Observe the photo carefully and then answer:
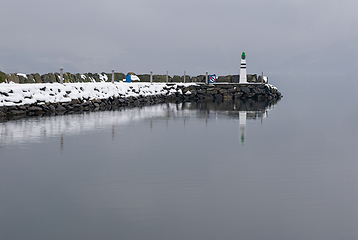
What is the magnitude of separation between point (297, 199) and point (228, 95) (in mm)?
31253

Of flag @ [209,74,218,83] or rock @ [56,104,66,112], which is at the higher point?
flag @ [209,74,218,83]

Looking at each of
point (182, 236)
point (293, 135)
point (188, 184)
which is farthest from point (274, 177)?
point (293, 135)

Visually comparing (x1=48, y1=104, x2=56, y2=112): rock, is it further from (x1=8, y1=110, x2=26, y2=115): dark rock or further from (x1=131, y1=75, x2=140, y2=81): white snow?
(x1=131, y1=75, x2=140, y2=81): white snow

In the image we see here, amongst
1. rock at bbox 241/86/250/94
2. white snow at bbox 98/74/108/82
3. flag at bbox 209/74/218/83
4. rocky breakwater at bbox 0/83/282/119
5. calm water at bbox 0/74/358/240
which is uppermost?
flag at bbox 209/74/218/83

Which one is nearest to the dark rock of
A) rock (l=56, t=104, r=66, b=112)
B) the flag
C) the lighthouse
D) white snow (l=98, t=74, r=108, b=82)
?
rock (l=56, t=104, r=66, b=112)

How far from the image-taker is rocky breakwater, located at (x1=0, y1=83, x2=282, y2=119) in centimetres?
1994

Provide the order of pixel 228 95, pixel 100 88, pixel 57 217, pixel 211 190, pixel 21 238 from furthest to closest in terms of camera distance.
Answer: pixel 228 95 < pixel 100 88 < pixel 211 190 < pixel 57 217 < pixel 21 238

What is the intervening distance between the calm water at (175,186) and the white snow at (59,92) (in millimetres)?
6785

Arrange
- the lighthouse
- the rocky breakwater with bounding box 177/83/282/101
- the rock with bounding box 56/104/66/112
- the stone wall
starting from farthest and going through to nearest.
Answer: the rocky breakwater with bounding box 177/83/282/101, the lighthouse, the stone wall, the rock with bounding box 56/104/66/112

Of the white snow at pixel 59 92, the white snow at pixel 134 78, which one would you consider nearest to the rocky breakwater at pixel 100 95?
the white snow at pixel 59 92

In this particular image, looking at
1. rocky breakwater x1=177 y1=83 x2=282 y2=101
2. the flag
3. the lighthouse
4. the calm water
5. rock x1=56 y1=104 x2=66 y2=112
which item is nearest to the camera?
the calm water

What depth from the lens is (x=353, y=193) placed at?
6957 millimetres

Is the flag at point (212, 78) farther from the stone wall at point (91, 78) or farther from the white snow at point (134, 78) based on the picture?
the white snow at point (134, 78)

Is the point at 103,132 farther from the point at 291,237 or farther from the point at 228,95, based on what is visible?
the point at 228,95
